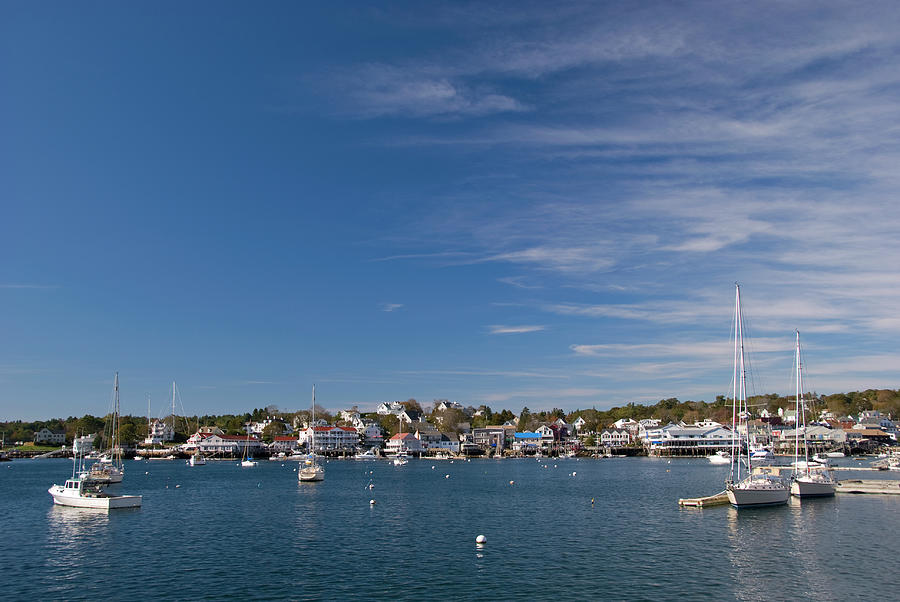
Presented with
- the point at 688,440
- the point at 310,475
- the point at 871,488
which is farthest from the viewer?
the point at 688,440

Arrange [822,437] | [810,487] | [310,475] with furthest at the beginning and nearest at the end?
[822,437] → [310,475] → [810,487]

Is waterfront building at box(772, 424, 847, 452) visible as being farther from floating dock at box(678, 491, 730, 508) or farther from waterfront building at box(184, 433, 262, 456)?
waterfront building at box(184, 433, 262, 456)

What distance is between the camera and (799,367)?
235ft

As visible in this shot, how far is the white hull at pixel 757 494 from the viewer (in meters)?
52.4

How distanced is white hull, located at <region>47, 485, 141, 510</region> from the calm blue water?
978 millimetres

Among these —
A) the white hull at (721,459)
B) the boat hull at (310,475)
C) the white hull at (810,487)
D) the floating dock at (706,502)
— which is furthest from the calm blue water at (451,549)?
the white hull at (721,459)

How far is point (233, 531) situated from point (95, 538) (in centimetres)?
921

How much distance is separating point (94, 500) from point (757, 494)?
60.0 meters

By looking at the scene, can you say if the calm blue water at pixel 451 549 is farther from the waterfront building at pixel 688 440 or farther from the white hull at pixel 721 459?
the waterfront building at pixel 688 440

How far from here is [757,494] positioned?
174 ft

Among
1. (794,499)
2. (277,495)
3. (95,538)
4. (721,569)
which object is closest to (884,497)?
(794,499)

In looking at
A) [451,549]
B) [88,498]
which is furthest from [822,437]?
[88,498]

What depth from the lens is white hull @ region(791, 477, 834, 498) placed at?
5988 centimetres

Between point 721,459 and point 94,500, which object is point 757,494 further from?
point 721,459
